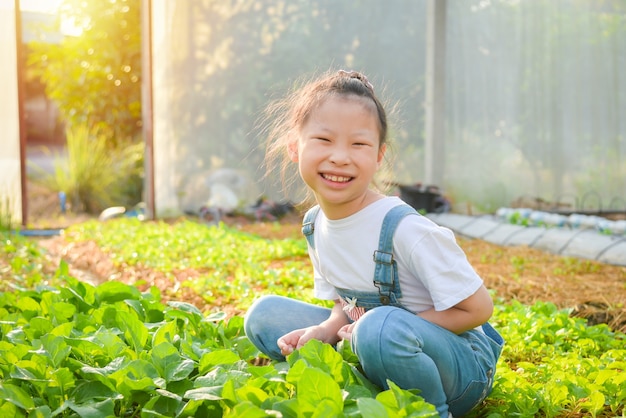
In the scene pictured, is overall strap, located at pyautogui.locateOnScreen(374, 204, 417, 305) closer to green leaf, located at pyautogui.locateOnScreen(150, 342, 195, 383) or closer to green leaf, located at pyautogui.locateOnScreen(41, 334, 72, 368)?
green leaf, located at pyautogui.locateOnScreen(150, 342, 195, 383)

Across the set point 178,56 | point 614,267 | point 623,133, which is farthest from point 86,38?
point 614,267

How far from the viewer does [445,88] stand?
8.26 metres

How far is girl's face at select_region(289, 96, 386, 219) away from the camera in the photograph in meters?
1.71

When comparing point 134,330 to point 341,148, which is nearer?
point 341,148

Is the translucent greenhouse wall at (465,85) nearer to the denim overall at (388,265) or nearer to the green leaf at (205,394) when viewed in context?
the denim overall at (388,265)

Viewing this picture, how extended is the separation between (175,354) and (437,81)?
22.9 ft

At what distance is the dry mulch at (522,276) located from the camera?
297cm

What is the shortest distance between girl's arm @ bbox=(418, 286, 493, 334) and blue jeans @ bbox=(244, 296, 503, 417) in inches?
0.9

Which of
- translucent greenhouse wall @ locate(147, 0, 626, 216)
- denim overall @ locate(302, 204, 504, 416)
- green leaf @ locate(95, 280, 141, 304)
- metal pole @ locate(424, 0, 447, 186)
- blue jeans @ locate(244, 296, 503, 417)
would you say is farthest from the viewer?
metal pole @ locate(424, 0, 447, 186)

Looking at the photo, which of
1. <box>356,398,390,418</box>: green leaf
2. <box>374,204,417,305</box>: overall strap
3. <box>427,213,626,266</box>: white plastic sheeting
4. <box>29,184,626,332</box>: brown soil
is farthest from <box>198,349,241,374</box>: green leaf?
<box>427,213,626,266</box>: white plastic sheeting

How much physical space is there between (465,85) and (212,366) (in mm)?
7189

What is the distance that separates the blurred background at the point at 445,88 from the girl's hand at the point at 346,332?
5955 mm

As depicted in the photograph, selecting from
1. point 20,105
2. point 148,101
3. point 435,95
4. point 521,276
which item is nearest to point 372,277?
point 521,276

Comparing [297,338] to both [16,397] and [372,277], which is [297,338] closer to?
[372,277]
